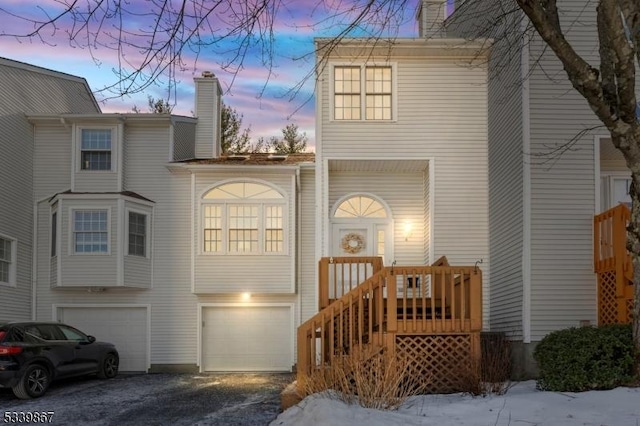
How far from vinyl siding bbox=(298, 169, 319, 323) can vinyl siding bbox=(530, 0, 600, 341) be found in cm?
718

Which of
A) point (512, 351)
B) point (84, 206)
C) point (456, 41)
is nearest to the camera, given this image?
point (512, 351)

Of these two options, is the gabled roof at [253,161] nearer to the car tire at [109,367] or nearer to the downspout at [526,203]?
the car tire at [109,367]

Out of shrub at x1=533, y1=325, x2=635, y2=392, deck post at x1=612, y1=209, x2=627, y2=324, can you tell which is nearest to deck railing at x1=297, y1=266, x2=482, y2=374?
shrub at x1=533, y1=325, x2=635, y2=392

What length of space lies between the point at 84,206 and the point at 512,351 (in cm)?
1096

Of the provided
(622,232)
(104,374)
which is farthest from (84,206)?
(622,232)

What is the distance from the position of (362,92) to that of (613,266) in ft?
21.1

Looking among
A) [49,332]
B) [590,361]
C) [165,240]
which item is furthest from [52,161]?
[590,361]

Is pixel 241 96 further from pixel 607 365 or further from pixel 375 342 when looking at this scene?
pixel 607 365

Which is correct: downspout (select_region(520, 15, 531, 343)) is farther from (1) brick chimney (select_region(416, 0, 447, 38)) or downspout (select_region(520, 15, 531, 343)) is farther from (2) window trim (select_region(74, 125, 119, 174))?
(2) window trim (select_region(74, 125, 119, 174))

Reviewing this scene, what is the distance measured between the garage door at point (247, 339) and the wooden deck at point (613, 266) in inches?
338

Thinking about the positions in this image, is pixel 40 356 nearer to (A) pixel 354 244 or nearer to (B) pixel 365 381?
(A) pixel 354 244

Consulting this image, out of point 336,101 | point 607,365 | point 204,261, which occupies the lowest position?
point 607,365

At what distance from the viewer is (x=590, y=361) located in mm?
9070

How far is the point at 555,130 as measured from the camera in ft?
41.3
